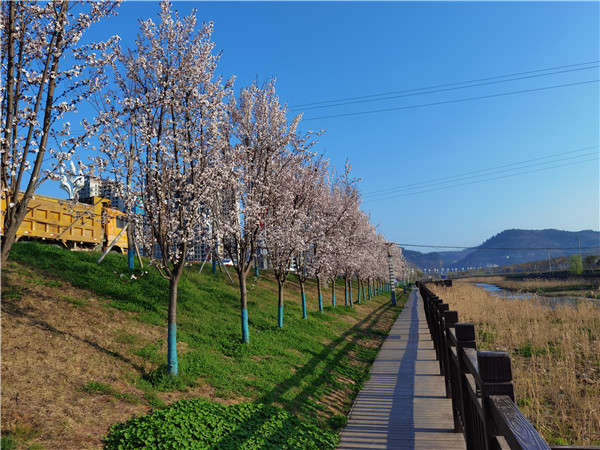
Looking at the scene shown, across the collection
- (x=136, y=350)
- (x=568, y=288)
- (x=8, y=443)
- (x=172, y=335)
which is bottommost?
(x=568, y=288)

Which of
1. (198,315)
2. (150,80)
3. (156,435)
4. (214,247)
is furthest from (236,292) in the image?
(156,435)

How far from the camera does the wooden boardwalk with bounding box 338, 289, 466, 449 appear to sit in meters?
5.96

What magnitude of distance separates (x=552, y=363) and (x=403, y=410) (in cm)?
485

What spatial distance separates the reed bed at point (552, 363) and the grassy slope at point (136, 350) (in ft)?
11.5

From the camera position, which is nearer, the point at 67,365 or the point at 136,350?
the point at 67,365

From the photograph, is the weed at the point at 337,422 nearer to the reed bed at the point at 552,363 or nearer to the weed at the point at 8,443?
the reed bed at the point at 552,363

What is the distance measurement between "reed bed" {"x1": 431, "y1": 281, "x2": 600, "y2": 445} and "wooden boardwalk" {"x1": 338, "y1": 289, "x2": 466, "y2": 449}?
4.77ft

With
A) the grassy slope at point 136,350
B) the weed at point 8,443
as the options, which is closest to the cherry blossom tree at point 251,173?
the grassy slope at point 136,350

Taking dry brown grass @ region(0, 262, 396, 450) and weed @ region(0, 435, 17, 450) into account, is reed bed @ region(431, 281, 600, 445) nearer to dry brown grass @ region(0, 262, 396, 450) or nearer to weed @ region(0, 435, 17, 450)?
dry brown grass @ region(0, 262, 396, 450)

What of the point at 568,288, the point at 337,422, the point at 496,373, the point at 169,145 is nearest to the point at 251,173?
the point at 169,145

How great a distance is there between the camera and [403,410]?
7.27 meters

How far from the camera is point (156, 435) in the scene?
5.38 m

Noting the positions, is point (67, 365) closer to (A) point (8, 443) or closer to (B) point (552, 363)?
(A) point (8, 443)

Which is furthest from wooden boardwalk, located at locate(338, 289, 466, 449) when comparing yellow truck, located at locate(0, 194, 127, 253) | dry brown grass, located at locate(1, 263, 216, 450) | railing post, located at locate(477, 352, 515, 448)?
yellow truck, located at locate(0, 194, 127, 253)
